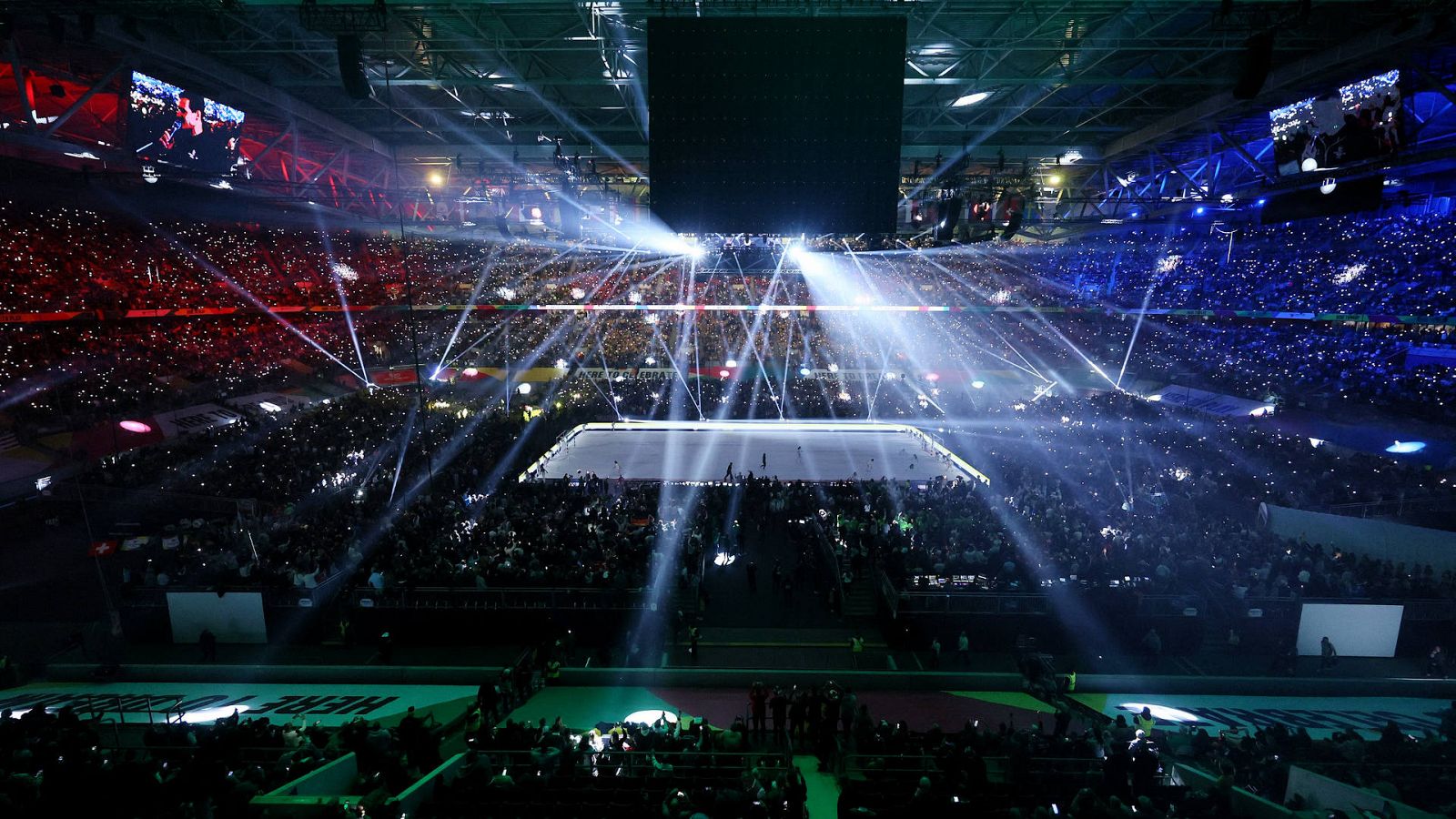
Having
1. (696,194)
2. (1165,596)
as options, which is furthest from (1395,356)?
(696,194)

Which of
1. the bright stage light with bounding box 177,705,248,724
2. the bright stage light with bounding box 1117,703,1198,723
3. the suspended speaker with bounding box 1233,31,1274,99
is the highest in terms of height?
the suspended speaker with bounding box 1233,31,1274,99

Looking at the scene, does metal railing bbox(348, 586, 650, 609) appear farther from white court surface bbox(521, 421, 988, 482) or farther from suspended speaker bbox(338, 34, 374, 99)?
suspended speaker bbox(338, 34, 374, 99)

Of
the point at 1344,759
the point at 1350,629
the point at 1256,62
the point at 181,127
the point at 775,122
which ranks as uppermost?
the point at 181,127

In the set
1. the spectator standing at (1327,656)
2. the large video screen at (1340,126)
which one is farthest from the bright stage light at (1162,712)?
the large video screen at (1340,126)

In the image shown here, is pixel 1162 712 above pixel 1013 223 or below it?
below

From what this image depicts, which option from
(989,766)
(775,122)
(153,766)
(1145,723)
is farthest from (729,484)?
(153,766)

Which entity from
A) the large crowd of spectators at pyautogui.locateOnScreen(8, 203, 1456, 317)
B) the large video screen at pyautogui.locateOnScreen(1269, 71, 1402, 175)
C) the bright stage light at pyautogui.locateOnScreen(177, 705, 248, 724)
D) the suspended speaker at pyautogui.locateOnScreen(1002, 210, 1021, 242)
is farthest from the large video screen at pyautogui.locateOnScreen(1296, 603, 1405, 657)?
the bright stage light at pyautogui.locateOnScreen(177, 705, 248, 724)

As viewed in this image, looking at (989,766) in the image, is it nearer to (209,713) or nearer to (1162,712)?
(1162,712)
